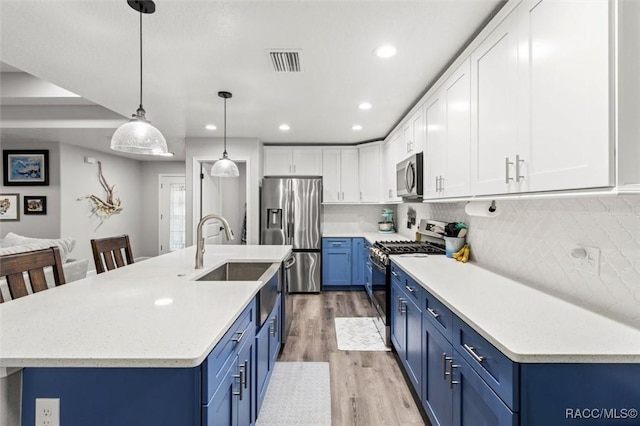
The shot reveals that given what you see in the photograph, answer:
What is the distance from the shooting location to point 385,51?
2.16 m

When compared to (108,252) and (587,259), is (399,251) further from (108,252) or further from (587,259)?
(108,252)

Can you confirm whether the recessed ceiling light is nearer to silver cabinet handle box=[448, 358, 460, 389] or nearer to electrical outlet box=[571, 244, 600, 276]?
electrical outlet box=[571, 244, 600, 276]

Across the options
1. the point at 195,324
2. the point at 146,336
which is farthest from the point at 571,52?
the point at 146,336

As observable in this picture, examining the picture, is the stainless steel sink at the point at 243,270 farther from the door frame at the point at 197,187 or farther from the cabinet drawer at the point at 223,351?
the door frame at the point at 197,187

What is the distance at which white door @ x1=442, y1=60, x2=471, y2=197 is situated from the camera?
2.00 meters

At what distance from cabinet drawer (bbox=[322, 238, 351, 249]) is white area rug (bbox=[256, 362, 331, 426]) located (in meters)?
2.44

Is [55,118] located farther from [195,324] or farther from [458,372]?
[458,372]

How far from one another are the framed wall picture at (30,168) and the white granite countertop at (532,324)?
6618 millimetres

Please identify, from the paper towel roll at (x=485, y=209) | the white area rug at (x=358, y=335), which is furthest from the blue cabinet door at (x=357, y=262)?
the paper towel roll at (x=485, y=209)

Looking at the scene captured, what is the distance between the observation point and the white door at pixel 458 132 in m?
2.00

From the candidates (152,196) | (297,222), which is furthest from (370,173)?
(152,196)

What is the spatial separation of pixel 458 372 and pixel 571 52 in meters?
1.38

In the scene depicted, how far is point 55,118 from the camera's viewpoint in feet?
14.5

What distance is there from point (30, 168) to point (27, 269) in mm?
5369
